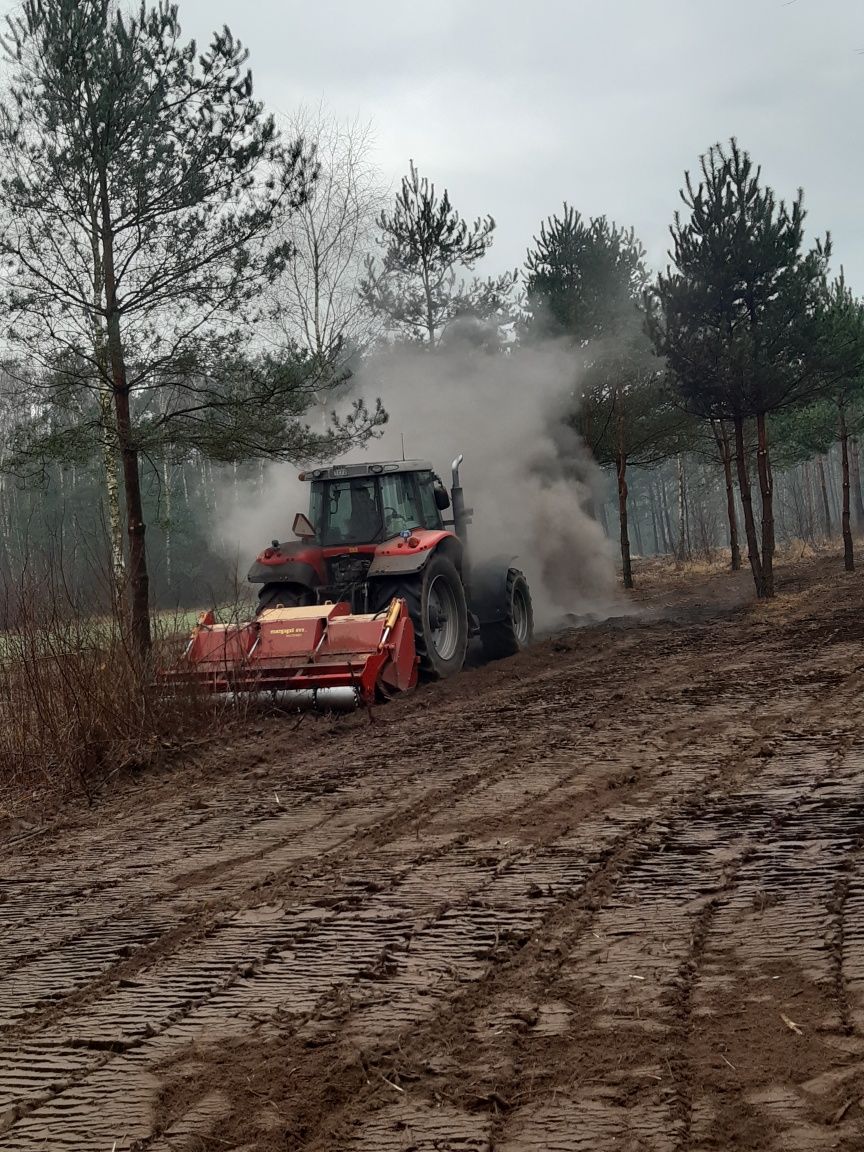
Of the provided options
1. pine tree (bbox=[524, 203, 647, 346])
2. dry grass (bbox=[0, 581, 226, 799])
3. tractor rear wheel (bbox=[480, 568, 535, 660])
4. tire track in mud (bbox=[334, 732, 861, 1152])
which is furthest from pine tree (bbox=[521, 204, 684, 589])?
tire track in mud (bbox=[334, 732, 861, 1152])

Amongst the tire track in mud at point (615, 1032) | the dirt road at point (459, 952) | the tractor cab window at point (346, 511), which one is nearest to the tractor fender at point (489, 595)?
the tractor cab window at point (346, 511)

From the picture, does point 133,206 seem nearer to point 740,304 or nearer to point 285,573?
point 285,573

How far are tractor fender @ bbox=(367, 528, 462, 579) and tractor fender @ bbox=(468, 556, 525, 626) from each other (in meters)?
1.49

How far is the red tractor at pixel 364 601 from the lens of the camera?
401 inches

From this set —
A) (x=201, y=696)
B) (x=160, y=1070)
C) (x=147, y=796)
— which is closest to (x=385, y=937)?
(x=160, y=1070)

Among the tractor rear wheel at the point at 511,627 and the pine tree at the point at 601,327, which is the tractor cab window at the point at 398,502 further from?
the pine tree at the point at 601,327

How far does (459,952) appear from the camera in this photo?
13.1 feet

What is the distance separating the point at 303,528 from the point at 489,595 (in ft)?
8.27

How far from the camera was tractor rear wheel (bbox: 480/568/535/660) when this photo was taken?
13.8 meters

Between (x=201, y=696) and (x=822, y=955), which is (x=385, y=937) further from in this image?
(x=201, y=696)

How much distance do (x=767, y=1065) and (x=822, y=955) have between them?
0.80 meters

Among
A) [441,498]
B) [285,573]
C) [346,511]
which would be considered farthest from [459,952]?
[441,498]

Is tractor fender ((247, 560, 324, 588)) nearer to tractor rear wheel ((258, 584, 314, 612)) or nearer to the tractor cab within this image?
tractor rear wheel ((258, 584, 314, 612))

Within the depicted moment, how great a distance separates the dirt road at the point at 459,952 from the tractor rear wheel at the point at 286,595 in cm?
399
